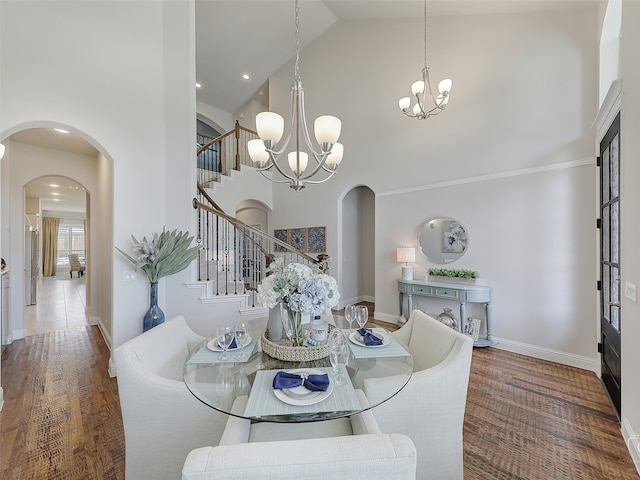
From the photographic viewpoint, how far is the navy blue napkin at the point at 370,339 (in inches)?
70.9

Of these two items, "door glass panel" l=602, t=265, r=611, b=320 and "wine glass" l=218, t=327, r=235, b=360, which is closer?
"wine glass" l=218, t=327, r=235, b=360

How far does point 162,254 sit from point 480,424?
129 inches

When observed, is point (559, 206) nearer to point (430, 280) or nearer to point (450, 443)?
point (430, 280)

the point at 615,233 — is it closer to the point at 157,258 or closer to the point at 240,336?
the point at 240,336

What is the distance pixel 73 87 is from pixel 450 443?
169 inches

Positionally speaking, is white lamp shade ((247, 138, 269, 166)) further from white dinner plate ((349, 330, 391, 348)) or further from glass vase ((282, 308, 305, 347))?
white dinner plate ((349, 330, 391, 348))

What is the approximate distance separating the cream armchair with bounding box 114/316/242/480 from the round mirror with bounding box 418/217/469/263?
3.77 meters

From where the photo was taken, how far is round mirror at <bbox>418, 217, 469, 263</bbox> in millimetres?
4129

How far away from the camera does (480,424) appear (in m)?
2.21

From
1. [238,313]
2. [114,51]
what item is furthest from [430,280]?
[114,51]

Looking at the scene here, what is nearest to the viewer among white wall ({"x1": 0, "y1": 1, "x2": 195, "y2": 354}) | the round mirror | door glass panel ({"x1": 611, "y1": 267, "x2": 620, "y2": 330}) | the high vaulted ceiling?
door glass panel ({"x1": 611, "y1": 267, "x2": 620, "y2": 330})

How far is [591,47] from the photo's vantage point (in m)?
3.20

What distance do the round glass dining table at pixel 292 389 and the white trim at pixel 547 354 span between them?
9.16 ft

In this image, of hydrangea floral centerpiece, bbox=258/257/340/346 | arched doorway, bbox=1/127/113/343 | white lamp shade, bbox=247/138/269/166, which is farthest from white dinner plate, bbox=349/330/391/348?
arched doorway, bbox=1/127/113/343
